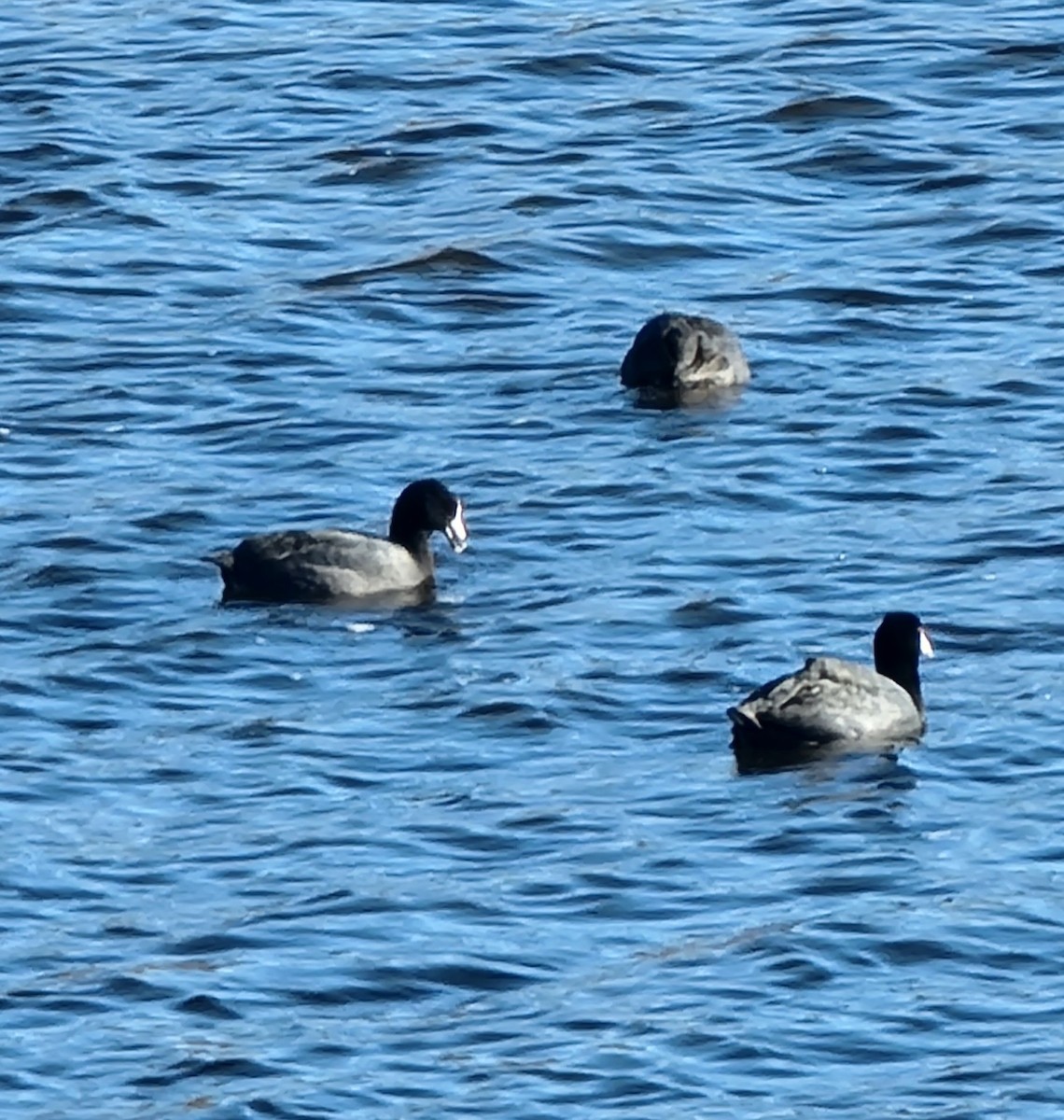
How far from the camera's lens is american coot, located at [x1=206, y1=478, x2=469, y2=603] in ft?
61.9

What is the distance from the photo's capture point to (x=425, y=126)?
26.9 metres

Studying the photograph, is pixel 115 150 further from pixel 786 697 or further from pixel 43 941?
pixel 43 941

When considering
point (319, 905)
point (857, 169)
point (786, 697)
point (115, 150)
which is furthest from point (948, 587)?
point (115, 150)

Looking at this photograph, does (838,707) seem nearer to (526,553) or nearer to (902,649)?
(902,649)

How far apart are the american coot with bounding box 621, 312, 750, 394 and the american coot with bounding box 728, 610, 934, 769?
407cm

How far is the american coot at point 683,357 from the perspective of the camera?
21.5 metres

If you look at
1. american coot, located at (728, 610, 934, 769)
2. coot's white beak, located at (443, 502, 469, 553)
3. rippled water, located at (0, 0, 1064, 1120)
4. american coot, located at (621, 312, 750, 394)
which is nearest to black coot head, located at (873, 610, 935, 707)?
american coot, located at (728, 610, 934, 769)

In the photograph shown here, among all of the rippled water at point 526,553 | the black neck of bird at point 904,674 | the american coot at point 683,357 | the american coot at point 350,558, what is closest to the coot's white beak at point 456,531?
the american coot at point 350,558

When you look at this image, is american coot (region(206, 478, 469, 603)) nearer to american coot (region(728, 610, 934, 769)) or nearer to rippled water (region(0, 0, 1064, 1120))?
rippled water (region(0, 0, 1064, 1120))

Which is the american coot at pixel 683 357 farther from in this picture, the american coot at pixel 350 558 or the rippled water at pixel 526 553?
the american coot at pixel 350 558

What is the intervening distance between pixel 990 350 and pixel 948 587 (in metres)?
3.66

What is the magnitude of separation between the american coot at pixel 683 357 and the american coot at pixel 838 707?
407 centimetres

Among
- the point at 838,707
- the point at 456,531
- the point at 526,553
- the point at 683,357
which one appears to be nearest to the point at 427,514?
the point at 456,531

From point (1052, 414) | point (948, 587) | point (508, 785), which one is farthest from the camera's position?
point (1052, 414)
